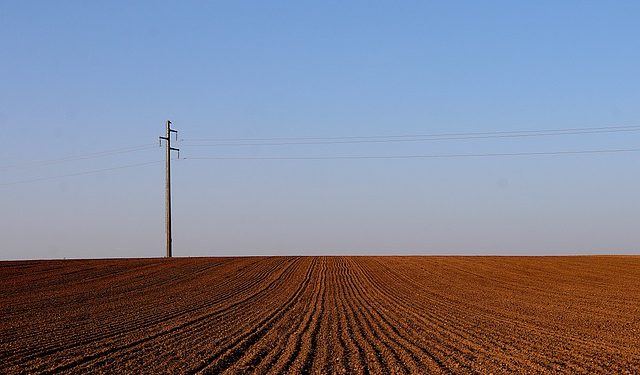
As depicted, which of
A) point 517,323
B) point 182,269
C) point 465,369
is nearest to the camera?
point 465,369

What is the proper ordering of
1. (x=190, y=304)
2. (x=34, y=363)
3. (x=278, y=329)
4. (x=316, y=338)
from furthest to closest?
1. (x=190, y=304)
2. (x=278, y=329)
3. (x=316, y=338)
4. (x=34, y=363)

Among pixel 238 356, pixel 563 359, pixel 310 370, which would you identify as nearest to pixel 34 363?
pixel 238 356

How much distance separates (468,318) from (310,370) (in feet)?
30.8

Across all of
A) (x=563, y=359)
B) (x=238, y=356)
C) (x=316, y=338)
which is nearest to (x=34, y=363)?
(x=238, y=356)

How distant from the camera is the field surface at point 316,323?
13.2m

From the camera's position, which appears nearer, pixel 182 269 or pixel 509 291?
pixel 509 291

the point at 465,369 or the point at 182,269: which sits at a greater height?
the point at 182,269

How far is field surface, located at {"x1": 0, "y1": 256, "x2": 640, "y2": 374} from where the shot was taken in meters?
13.2

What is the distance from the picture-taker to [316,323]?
19531mm

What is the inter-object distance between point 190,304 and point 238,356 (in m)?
11.8

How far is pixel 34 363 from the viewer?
13.2 metres

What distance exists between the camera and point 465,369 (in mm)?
12383

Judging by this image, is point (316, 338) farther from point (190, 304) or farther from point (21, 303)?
point (21, 303)

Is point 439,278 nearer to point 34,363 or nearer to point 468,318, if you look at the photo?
point 468,318
